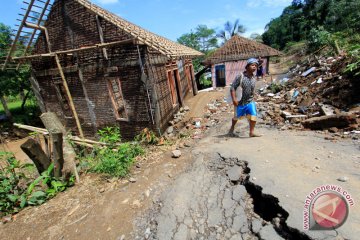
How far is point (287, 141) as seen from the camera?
445 cm

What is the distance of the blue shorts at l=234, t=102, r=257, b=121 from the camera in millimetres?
4637

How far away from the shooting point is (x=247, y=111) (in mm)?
4715

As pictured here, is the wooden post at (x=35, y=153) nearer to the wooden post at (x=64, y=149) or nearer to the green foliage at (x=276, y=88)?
the wooden post at (x=64, y=149)

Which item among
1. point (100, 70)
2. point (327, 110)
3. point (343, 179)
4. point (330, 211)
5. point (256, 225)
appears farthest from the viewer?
point (100, 70)

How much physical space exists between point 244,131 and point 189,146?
166 centimetres

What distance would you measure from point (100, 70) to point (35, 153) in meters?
4.26

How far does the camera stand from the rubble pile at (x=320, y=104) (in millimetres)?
4805

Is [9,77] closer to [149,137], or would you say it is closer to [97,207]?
[149,137]

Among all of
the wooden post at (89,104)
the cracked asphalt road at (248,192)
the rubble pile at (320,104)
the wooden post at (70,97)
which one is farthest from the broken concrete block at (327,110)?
the wooden post at (70,97)

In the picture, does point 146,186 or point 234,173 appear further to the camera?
point 146,186

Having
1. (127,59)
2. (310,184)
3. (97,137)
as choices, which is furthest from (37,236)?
(97,137)

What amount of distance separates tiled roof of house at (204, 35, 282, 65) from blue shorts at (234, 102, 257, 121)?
11.0 meters

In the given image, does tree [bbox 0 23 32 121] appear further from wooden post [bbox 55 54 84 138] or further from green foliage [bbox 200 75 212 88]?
green foliage [bbox 200 75 212 88]

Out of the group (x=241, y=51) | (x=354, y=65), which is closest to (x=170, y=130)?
(x=354, y=65)
